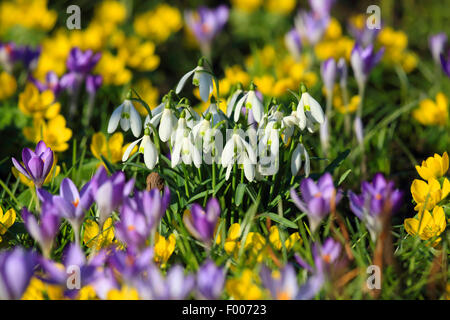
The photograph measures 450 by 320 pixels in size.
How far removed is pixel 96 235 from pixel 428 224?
1092 mm

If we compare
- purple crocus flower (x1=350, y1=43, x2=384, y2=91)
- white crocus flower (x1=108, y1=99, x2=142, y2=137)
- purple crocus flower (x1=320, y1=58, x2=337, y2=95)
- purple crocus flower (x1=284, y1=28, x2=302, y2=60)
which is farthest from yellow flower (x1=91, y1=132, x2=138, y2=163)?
purple crocus flower (x1=284, y1=28, x2=302, y2=60)

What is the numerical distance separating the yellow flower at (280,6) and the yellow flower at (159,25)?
0.85 meters

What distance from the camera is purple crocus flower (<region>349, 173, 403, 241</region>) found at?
1.60 metres

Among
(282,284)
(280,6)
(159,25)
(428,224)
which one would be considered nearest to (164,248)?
(282,284)

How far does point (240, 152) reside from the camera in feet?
5.84

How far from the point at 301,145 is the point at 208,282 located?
65cm

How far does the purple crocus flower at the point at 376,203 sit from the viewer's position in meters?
1.60

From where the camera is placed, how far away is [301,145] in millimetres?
1882

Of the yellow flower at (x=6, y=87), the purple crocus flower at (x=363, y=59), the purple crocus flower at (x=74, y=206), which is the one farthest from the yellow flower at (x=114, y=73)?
the purple crocus flower at (x=74, y=206)

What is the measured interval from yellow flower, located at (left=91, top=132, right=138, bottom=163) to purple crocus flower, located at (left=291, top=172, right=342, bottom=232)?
907mm

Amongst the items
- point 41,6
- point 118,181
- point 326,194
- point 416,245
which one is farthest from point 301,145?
point 41,6

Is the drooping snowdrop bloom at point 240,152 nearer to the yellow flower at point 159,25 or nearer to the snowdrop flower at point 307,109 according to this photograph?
the snowdrop flower at point 307,109

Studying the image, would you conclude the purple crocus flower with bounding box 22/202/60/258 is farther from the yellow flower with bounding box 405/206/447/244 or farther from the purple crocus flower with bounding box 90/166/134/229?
the yellow flower with bounding box 405/206/447/244

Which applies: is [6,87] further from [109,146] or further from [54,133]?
[109,146]
